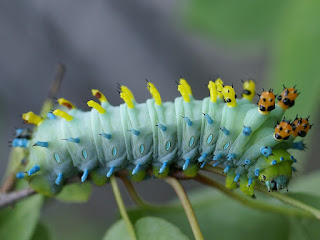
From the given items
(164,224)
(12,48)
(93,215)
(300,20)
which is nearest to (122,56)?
(12,48)

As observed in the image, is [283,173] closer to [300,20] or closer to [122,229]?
[122,229]

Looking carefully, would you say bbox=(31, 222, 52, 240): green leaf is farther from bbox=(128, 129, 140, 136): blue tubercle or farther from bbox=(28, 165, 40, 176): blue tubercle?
bbox=(128, 129, 140, 136): blue tubercle

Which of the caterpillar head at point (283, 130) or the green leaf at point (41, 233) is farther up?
the caterpillar head at point (283, 130)

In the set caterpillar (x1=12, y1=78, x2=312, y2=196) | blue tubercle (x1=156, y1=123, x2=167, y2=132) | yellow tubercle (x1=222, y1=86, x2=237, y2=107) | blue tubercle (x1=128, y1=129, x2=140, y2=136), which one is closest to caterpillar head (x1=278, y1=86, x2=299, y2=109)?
caterpillar (x1=12, y1=78, x2=312, y2=196)

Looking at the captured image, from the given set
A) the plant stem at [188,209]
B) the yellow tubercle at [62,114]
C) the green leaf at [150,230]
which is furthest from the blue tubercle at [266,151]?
the yellow tubercle at [62,114]

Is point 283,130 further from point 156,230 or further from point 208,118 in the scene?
point 156,230

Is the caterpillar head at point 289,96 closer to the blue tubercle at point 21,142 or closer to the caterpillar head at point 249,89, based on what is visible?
the caterpillar head at point 249,89
